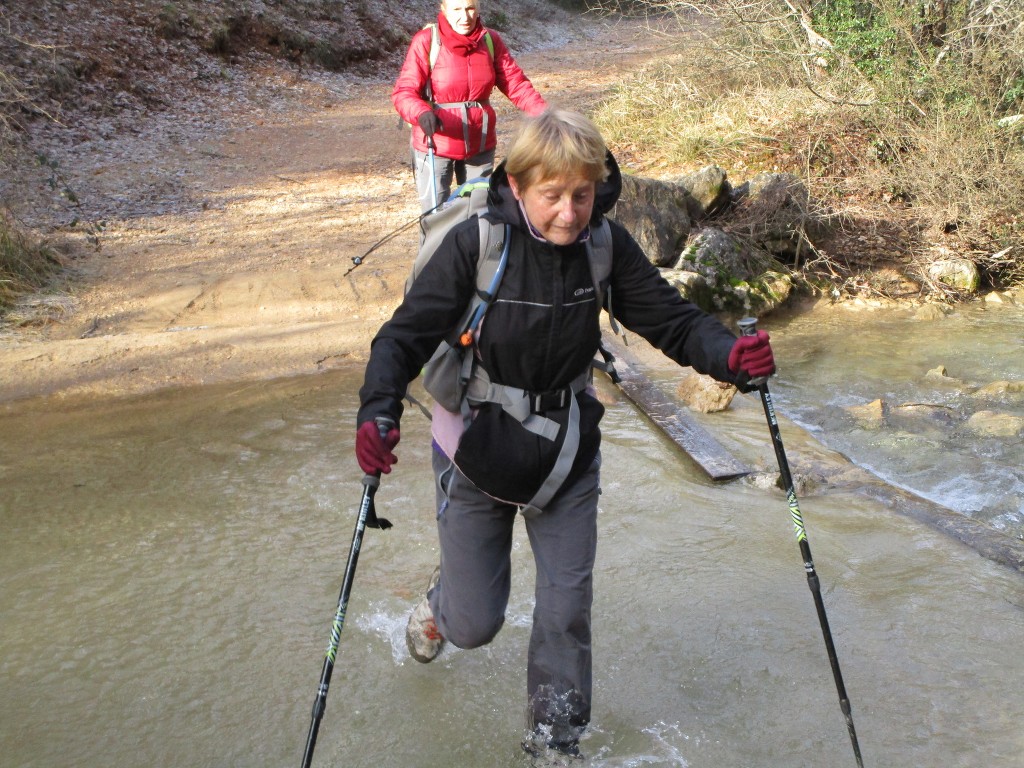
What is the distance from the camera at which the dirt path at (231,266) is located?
22.0 feet

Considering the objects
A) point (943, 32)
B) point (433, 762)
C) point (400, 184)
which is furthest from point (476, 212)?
point (943, 32)

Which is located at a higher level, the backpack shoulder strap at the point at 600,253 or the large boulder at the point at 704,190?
the backpack shoulder strap at the point at 600,253

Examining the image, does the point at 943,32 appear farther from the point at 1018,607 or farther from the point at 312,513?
the point at 312,513

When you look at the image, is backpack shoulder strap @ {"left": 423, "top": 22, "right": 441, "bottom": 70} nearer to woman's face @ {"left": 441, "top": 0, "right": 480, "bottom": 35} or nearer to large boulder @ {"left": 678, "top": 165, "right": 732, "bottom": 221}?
woman's face @ {"left": 441, "top": 0, "right": 480, "bottom": 35}

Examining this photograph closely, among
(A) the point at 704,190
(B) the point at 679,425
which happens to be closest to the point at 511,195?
(B) the point at 679,425

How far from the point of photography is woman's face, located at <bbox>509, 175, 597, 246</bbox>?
263cm

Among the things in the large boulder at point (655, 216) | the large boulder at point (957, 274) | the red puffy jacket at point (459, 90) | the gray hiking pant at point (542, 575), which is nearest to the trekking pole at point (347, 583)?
the gray hiking pant at point (542, 575)

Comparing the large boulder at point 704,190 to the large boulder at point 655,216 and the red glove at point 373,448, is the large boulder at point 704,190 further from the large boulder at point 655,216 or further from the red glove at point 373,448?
the red glove at point 373,448

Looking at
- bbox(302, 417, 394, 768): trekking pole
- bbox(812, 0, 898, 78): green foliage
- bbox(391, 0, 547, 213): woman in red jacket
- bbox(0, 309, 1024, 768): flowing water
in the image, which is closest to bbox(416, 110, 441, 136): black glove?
bbox(391, 0, 547, 213): woman in red jacket

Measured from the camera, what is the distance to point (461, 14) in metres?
6.06

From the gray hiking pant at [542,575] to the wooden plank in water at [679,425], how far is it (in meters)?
2.15

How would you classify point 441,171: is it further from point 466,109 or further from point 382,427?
point 382,427

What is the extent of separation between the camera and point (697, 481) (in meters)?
5.46

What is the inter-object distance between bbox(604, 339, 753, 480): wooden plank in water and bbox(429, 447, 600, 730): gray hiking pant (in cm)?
215
